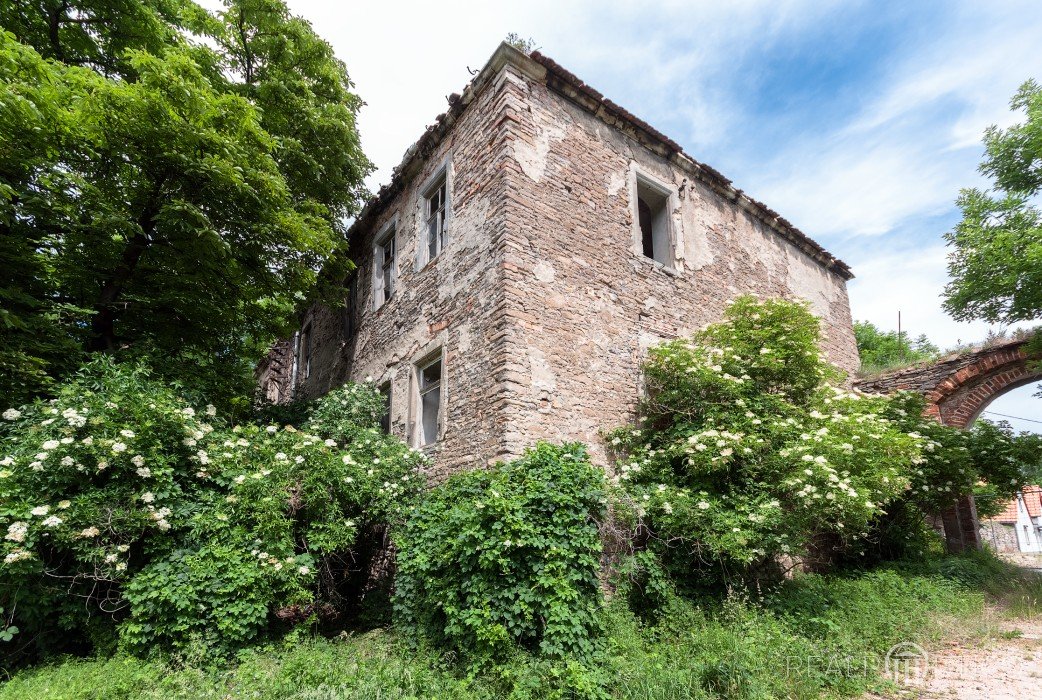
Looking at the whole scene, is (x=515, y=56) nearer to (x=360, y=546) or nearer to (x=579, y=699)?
(x=360, y=546)

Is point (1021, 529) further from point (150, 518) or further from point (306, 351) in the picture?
point (150, 518)

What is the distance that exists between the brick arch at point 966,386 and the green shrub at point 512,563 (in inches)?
401

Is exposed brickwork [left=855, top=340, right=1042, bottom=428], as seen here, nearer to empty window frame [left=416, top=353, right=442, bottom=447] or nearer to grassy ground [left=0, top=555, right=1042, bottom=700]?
grassy ground [left=0, top=555, right=1042, bottom=700]

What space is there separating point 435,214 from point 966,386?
1223cm

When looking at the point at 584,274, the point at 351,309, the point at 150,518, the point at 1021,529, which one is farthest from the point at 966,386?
the point at 1021,529

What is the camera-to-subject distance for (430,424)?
27.5 feet

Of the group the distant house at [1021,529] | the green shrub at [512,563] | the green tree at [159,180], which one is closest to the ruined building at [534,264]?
the green shrub at [512,563]

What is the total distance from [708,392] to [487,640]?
14.7 ft

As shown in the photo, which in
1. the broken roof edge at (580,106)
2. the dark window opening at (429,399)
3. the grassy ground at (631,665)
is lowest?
the grassy ground at (631,665)

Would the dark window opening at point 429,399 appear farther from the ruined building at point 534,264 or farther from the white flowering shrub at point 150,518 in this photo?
the white flowering shrub at point 150,518

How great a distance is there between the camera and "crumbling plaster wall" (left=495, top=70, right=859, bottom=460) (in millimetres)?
6891

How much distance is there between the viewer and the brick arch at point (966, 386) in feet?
36.0

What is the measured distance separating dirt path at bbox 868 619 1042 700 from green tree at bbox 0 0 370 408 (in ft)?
31.1

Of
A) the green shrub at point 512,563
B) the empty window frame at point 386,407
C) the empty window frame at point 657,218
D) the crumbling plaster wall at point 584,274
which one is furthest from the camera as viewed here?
the empty window frame at point 657,218
